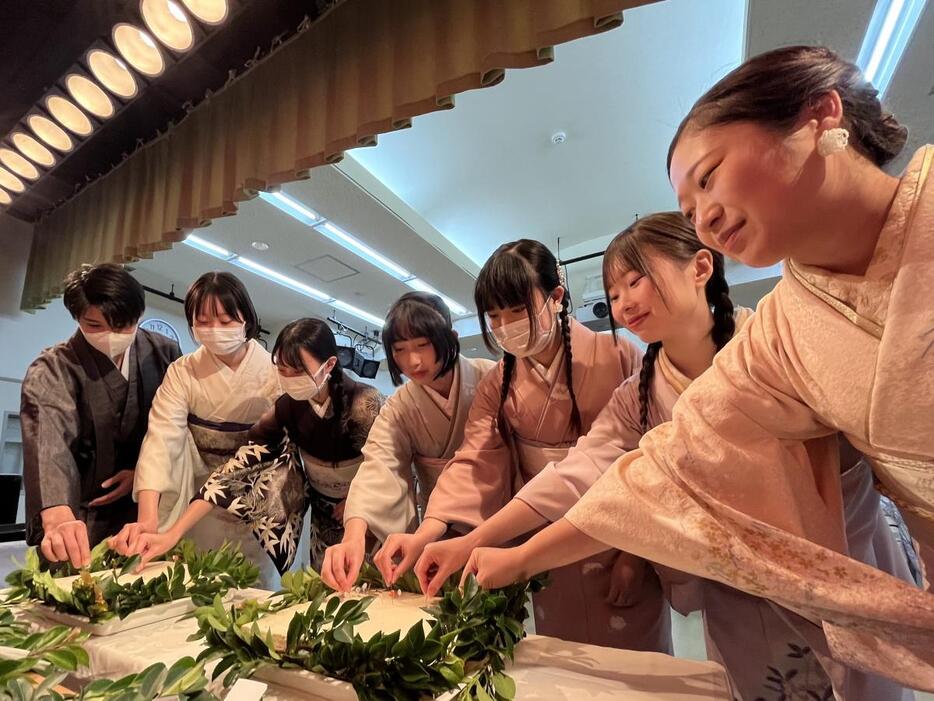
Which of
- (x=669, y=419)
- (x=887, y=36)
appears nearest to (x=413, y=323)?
(x=669, y=419)

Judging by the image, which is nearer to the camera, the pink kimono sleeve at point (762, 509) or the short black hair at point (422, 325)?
the pink kimono sleeve at point (762, 509)

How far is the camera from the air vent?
3683 millimetres

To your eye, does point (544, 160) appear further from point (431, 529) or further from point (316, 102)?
point (431, 529)

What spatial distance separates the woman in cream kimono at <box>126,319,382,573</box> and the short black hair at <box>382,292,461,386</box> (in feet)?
0.92

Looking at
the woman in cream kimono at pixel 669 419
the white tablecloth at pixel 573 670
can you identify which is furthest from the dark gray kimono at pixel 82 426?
the woman in cream kimono at pixel 669 419

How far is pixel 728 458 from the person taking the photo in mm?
505

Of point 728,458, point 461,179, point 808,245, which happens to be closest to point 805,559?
point 728,458

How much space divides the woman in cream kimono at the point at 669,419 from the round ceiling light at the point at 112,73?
1.82m

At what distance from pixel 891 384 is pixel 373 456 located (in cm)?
101

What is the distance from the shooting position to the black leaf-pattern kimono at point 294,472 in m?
1.25

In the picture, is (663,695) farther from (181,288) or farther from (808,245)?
(181,288)

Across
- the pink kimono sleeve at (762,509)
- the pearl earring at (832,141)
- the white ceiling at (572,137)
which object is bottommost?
the pink kimono sleeve at (762,509)

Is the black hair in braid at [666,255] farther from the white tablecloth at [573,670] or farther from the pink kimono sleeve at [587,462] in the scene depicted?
the white tablecloth at [573,670]

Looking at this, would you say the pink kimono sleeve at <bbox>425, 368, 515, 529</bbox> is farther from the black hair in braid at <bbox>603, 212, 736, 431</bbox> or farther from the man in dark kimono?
the man in dark kimono
